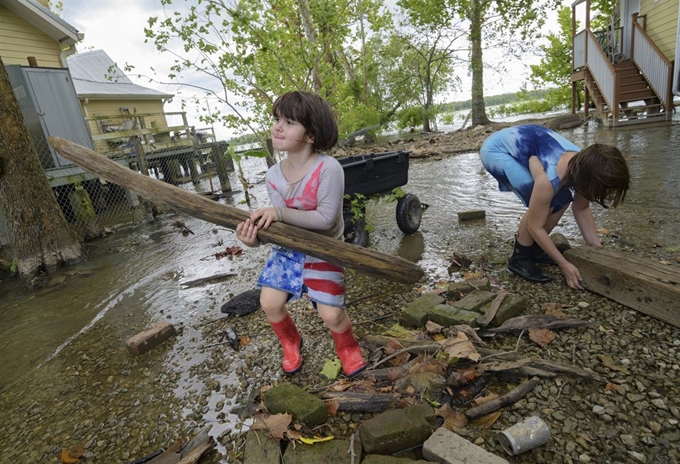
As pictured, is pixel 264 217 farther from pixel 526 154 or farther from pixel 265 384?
pixel 526 154

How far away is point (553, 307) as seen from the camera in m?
2.75

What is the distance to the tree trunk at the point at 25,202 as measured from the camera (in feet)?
18.4

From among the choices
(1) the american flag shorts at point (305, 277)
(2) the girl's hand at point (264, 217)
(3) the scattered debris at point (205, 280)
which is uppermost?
(2) the girl's hand at point (264, 217)

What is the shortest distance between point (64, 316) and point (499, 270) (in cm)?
479

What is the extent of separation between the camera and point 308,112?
79.7 inches

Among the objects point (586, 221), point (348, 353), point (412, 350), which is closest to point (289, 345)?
point (348, 353)

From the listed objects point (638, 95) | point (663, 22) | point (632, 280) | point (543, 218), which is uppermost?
point (663, 22)

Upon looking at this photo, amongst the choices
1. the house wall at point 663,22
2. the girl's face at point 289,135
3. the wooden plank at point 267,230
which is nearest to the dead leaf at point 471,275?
the wooden plank at point 267,230

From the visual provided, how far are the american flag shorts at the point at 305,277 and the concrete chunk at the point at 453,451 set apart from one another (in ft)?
2.79

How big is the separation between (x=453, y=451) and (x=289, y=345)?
123 centimetres

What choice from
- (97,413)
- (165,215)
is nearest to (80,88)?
(165,215)

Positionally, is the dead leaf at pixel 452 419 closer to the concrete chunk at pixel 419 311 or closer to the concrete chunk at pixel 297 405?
the concrete chunk at pixel 297 405

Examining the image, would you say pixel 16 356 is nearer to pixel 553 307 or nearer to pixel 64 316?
pixel 64 316

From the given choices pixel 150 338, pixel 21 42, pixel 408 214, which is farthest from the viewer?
pixel 21 42
